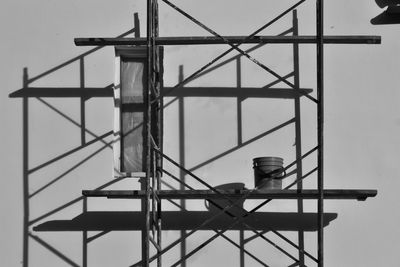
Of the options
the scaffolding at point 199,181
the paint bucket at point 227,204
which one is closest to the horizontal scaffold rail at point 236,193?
the scaffolding at point 199,181

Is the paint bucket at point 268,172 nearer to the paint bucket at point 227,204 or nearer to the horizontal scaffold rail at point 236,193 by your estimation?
the horizontal scaffold rail at point 236,193

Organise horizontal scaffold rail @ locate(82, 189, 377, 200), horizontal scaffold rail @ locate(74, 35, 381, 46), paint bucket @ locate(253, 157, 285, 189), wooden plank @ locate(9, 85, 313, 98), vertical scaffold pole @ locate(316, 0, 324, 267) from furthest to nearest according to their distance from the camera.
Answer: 1. wooden plank @ locate(9, 85, 313, 98)
2. horizontal scaffold rail @ locate(74, 35, 381, 46)
3. paint bucket @ locate(253, 157, 285, 189)
4. horizontal scaffold rail @ locate(82, 189, 377, 200)
5. vertical scaffold pole @ locate(316, 0, 324, 267)

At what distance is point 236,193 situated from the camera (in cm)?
991

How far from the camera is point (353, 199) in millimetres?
10453

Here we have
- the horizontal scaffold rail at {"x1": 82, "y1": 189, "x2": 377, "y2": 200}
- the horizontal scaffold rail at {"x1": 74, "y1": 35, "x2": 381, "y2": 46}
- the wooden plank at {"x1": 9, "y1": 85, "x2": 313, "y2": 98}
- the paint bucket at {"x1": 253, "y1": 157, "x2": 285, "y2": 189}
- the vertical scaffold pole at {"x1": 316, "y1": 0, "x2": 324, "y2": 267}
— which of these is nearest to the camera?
the vertical scaffold pole at {"x1": 316, "y1": 0, "x2": 324, "y2": 267}

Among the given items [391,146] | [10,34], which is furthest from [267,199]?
[10,34]

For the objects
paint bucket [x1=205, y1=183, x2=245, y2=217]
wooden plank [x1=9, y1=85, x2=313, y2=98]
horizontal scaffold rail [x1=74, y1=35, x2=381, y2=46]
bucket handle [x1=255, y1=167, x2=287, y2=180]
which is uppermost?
horizontal scaffold rail [x1=74, y1=35, x2=381, y2=46]

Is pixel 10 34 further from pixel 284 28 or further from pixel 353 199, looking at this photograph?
pixel 353 199

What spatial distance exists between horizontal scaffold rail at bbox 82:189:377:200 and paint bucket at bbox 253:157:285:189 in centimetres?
17

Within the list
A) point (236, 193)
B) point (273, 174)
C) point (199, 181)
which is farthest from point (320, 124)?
point (199, 181)

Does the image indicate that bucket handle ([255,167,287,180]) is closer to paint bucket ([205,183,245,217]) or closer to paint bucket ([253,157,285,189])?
paint bucket ([253,157,285,189])

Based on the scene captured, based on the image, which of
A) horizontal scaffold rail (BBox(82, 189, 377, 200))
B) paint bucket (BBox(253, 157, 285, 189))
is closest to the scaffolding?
horizontal scaffold rail (BBox(82, 189, 377, 200))

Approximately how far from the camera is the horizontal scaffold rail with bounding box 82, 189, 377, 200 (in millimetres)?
9828

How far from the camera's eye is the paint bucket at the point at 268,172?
1009 centimetres
